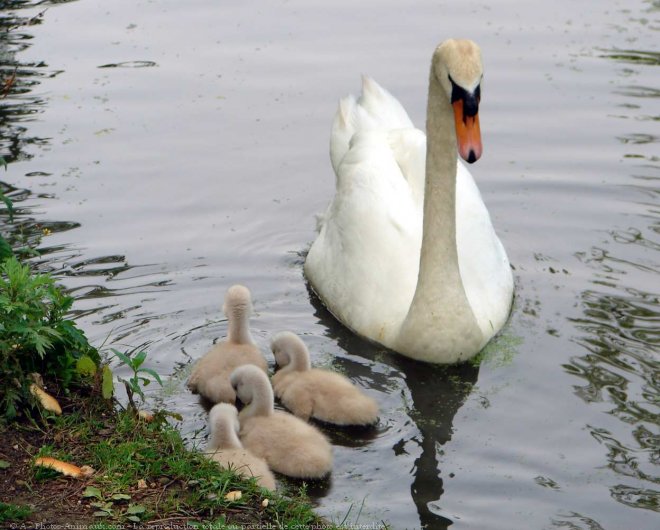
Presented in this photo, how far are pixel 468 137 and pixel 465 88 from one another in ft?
1.00

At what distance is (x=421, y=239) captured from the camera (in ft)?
28.0

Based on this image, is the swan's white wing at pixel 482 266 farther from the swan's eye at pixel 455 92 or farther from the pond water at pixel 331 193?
the swan's eye at pixel 455 92

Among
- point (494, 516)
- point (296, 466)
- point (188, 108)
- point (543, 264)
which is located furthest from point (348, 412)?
point (188, 108)

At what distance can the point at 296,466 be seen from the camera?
256 inches

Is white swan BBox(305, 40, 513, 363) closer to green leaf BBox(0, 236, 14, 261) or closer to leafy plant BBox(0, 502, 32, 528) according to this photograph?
green leaf BBox(0, 236, 14, 261)

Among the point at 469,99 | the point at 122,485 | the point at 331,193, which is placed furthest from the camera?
the point at 331,193

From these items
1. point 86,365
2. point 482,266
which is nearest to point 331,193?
point 482,266

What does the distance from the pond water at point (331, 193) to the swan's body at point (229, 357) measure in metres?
0.19

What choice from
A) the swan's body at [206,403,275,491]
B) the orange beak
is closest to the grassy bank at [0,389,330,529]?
the swan's body at [206,403,275,491]

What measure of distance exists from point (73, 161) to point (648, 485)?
6.40m

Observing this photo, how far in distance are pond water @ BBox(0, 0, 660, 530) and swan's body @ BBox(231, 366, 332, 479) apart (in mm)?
152

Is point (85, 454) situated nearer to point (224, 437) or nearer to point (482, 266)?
point (224, 437)

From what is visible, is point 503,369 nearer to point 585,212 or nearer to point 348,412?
point 348,412

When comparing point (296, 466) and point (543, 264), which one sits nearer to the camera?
point (296, 466)
